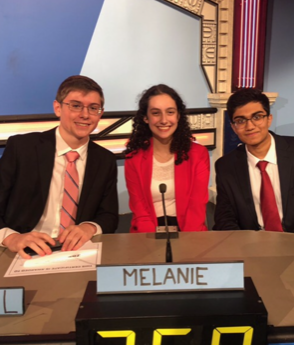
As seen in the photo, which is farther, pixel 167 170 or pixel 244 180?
pixel 167 170

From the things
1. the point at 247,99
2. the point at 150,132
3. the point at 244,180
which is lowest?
the point at 244,180

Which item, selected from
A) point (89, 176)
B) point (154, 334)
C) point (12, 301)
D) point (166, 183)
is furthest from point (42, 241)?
point (166, 183)

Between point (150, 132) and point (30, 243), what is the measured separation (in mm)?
1142

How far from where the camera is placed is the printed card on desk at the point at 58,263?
40.4 inches

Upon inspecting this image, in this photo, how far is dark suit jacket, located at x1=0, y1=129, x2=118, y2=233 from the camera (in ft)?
4.98

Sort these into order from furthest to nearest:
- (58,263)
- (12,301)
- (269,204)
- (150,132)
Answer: (150,132) → (269,204) → (58,263) → (12,301)

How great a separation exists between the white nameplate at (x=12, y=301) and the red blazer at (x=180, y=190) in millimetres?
1067

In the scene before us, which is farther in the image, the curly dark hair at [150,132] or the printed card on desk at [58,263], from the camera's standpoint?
the curly dark hair at [150,132]

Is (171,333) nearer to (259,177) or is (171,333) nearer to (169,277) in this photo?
(169,277)

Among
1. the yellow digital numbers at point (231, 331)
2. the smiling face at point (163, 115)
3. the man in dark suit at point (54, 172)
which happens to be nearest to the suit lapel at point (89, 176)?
the man in dark suit at point (54, 172)

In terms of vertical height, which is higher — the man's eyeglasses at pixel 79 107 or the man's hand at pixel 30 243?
the man's eyeglasses at pixel 79 107

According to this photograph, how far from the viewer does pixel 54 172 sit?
1556 millimetres

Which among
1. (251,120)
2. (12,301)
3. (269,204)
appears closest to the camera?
(12,301)

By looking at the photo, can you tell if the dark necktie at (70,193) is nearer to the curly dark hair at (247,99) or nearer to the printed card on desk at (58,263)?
the printed card on desk at (58,263)
